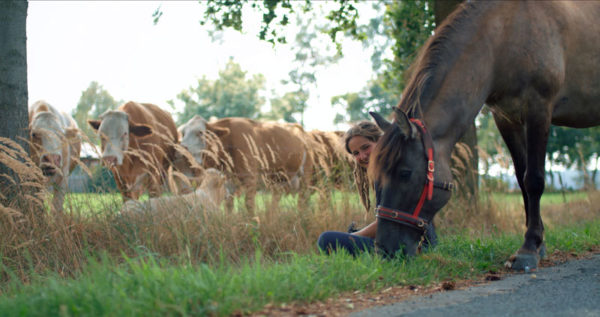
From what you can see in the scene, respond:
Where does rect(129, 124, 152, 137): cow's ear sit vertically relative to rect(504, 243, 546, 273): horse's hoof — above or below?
above

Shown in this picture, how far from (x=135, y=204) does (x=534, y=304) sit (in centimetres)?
409

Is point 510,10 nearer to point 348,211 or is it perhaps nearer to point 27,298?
point 348,211

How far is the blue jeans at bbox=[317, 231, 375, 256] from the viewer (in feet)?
14.0

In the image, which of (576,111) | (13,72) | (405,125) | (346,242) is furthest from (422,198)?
(13,72)

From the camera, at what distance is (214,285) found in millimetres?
2750

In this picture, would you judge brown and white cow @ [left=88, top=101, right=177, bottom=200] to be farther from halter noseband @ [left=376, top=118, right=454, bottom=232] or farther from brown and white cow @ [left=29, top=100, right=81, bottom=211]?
halter noseband @ [left=376, top=118, right=454, bottom=232]

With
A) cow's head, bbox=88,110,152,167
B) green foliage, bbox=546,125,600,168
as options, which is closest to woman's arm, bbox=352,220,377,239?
cow's head, bbox=88,110,152,167

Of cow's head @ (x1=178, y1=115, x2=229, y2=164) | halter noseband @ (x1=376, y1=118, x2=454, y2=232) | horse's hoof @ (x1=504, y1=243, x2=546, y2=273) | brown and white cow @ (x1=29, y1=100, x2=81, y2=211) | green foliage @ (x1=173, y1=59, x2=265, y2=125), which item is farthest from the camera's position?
green foliage @ (x1=173, y1=59, x2=265, y2=125)

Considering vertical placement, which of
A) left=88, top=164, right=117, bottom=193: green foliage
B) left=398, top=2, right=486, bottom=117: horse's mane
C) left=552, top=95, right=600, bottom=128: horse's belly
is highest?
left=398, top=2, right=486, bottom=117: horse's mane

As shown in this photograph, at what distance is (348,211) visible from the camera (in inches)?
267

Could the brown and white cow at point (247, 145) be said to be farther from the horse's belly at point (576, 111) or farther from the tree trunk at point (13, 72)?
the horse's belly at point (576, 111)

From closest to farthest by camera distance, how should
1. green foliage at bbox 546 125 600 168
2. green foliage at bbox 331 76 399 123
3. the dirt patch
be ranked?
the dirt patch, green foliage at bbox 546 125 600 168, green foliage at bbox 331 76 399 123

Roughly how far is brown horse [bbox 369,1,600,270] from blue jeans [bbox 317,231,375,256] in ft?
1.41

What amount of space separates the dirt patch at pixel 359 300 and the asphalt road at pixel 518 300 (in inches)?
3.3
